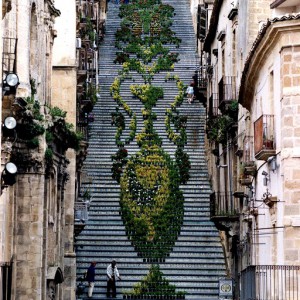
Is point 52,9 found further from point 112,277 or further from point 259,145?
point 259,145

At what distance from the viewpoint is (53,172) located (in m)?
45.9

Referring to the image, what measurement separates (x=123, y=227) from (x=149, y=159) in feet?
19.0

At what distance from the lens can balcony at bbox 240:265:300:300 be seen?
30359 millimetres

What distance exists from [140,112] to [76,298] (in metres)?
17.1

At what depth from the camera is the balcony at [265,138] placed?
32.8 meters

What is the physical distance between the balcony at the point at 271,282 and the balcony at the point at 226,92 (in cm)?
1683

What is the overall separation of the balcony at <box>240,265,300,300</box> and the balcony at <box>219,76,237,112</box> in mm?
16832

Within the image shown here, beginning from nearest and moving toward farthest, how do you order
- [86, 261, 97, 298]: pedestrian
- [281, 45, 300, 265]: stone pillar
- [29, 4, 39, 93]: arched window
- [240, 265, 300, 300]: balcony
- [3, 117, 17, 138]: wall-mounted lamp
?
[240, 265, 300, 300]: balcony
[281, 45, 300, 265]: stone pillar
[3, 117, 17, 138]: wall-mounted lamp
[29, 4, 39, 93]: arched window
[86, 261, 97, 298]: pedestrian

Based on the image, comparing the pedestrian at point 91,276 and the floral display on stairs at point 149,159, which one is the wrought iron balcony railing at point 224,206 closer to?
the floral display on stairs at point 149,159

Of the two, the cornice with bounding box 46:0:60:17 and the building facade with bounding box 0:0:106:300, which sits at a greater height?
the cornice with bounding box 46:0:60:17

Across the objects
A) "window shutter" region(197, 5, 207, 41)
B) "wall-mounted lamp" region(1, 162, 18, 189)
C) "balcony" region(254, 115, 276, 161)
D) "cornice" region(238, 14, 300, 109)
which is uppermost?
"window shutter" region(197, 5, 207, 41)

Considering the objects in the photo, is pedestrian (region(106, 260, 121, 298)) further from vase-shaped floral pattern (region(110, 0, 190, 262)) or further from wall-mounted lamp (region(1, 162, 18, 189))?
wall-mounted lamp (region(1, 162, 18, 189))

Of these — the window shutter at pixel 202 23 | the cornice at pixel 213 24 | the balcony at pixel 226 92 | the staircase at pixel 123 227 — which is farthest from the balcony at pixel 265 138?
the window shutter at pixel 202 23

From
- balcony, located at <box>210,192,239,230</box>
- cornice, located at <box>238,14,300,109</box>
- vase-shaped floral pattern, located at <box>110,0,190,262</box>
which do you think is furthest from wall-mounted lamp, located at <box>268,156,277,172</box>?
vase-shaped floral pattern, located at <box>110,0,190,262</box>
